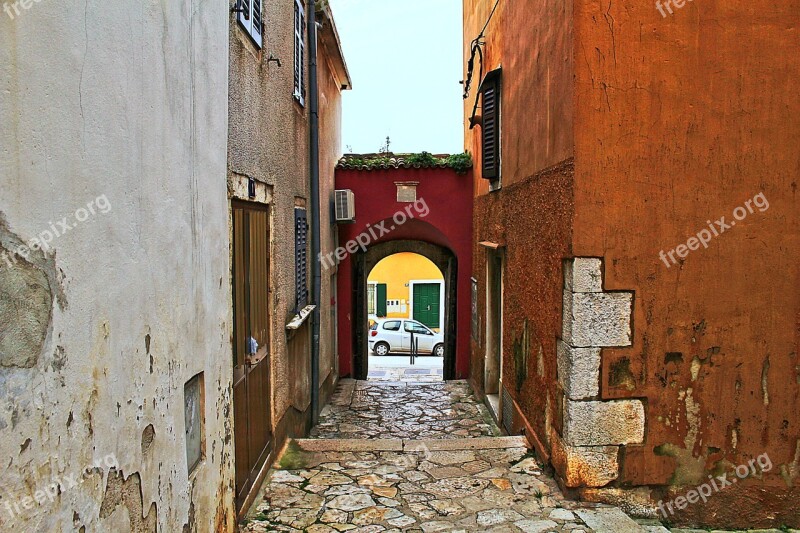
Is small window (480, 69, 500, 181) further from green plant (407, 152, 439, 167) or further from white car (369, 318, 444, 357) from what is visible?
white car (369, 318, 444, 357)

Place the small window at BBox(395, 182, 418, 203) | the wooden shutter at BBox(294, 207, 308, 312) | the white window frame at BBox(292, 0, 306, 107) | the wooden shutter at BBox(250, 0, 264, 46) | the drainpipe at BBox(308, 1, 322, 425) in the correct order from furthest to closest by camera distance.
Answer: the small window at BBox(395, 182, 418, 203)
the drainpipe at BBox(308, 1, 322, 425)
the white window frame at BBox(292, 0, 306, 107)
the wooden shutter at BBox(294, 207, 308, 312)
the wooden shutter at BBox(250, 0, 264, 46)

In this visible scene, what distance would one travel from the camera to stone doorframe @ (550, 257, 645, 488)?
4.32 m

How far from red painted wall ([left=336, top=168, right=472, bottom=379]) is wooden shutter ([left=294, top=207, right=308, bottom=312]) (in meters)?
3.89

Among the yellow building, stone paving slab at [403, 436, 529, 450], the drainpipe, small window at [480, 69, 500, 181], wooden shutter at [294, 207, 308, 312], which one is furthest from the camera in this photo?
the yellow building

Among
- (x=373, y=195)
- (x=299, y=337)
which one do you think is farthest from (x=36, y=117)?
(x=373, y=195)

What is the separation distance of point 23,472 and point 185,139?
182cm

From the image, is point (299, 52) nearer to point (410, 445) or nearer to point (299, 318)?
point (299, 318)

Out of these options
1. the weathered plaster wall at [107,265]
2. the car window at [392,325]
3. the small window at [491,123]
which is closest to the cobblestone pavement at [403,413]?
the small window at [491,123]

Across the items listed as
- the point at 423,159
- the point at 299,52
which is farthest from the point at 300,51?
the point at 423,159

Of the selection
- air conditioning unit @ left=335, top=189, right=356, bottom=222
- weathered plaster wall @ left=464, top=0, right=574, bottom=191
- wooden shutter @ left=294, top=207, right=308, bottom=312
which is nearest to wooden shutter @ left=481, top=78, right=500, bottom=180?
weathered plaster wall @ left=464, top=0, right=574, bottom=191

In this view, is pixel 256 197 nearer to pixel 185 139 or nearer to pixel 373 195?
pixel 185 139

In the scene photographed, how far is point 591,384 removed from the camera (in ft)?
14.3

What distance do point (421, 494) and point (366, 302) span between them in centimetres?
791

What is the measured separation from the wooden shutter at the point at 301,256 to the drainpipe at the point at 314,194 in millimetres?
408
